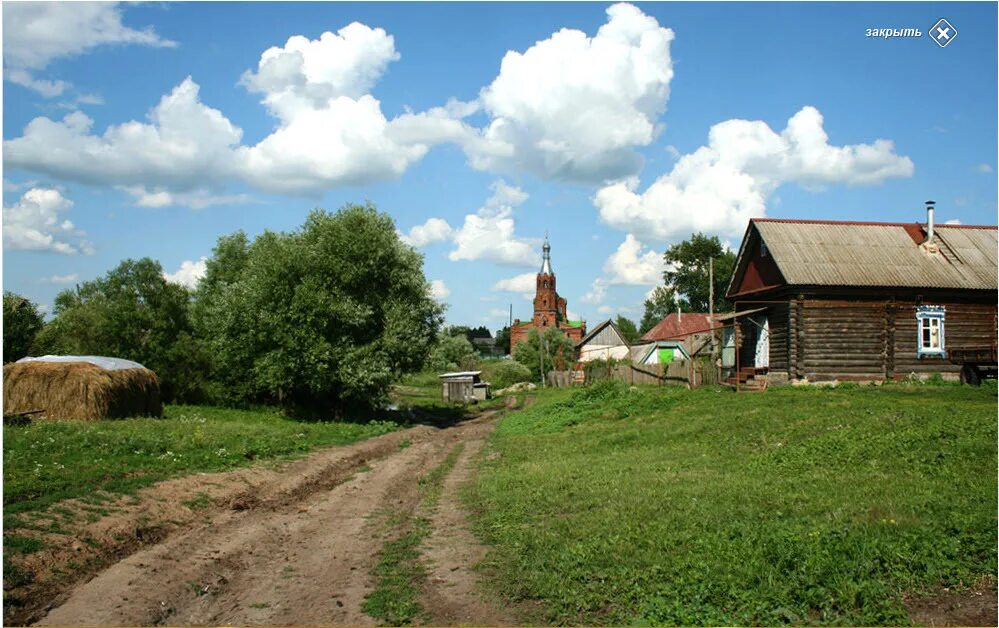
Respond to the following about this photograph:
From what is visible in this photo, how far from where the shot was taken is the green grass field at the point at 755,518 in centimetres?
688

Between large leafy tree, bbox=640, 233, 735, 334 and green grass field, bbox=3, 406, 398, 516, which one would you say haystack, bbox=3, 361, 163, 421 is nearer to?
green grass field, bbox=3, 406, 398, 516

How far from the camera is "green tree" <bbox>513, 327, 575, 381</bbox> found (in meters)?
78.1

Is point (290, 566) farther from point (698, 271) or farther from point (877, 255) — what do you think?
point (698, 271)

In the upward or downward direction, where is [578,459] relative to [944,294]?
downward

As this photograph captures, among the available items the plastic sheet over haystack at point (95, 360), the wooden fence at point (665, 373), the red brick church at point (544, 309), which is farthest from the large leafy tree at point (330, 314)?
the red brick church at point (544, 309)

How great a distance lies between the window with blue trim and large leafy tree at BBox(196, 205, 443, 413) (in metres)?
19.8

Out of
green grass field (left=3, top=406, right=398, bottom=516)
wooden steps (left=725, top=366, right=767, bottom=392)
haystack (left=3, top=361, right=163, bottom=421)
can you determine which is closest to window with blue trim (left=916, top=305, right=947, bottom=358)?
wooden steps (left=725, top=366, right=767, bottom=392)

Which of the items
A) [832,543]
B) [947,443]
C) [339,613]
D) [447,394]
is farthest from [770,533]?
[447,394]

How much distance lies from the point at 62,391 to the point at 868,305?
95.3 ft

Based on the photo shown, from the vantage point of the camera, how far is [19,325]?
45344 mm

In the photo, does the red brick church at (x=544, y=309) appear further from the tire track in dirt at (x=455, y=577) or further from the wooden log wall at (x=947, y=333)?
the tire track in dirt at (x=455, y=577)

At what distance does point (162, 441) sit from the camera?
57.0 feet

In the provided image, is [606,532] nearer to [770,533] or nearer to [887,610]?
[770,533]

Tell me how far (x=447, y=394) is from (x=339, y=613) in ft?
155
